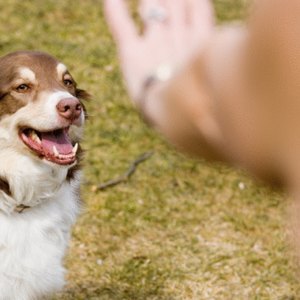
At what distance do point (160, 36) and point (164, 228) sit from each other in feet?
15.0

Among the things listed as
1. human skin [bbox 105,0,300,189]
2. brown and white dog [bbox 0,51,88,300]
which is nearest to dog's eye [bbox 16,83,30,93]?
brown and white dog [bbox 0,51,88,300]

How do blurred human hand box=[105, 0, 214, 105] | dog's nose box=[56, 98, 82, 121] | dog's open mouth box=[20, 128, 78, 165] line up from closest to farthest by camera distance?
blurred human hand box=[105, 0, 214, 105]
dog's nose box=[56, 98, 82, 121]
dog's open mouth box=[20, 128, 78, 165]

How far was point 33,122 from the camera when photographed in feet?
10.8

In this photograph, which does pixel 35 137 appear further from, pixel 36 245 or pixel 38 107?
pixel 36 245

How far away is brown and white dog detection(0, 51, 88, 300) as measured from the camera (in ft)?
10.8

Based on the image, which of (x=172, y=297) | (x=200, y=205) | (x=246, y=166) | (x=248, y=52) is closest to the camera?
(x=248, y=52)

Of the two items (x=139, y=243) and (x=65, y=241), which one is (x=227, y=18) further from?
(x=65, y=241)

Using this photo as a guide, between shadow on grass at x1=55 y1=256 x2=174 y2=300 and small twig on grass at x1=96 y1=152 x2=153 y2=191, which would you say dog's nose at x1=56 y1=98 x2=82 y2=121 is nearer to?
shadow on grass at x1=55 y1=256 x2=174 y2=300

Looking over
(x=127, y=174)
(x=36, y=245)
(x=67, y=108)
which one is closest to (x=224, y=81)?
(x=67, y=108)

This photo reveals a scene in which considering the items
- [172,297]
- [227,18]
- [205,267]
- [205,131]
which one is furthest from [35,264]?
[227,18]

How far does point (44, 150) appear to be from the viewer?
11.0 feet

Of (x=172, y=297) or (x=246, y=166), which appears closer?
(x=246, y=166)

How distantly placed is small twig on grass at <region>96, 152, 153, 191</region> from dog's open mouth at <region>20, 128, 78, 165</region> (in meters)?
2.49

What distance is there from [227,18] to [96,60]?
2309mm
